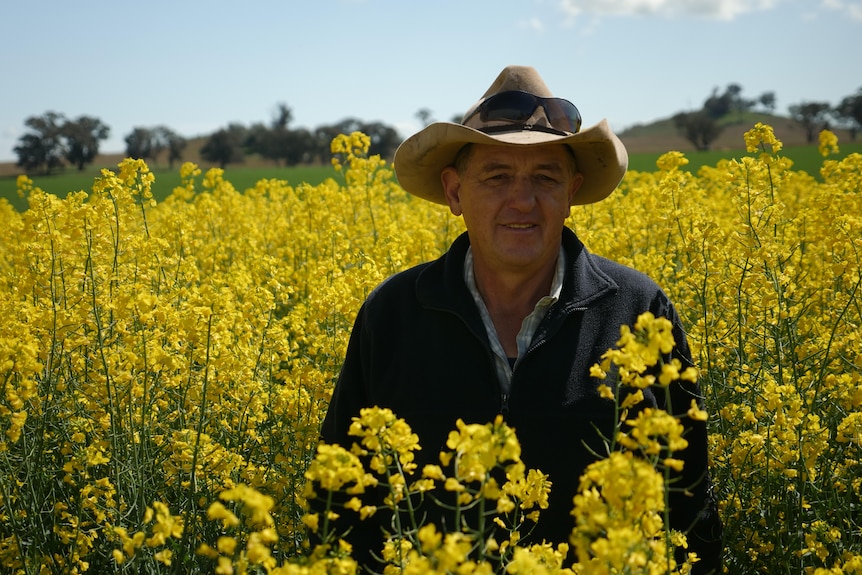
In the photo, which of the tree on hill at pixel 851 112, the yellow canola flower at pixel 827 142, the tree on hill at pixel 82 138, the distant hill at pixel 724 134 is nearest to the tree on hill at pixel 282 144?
the tree on hill at pixel 82 138

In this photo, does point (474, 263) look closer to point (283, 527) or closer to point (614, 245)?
point (283, 527)

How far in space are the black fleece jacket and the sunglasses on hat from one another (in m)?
0.42

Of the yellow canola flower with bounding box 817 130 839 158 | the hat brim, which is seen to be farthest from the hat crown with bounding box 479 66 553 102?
the yellow canola flower with bounding box 817 130 839 158

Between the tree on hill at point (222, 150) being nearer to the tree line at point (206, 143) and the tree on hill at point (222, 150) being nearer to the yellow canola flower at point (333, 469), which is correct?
the tree line at point (206, 143)

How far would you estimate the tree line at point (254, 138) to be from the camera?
46594 millimetres

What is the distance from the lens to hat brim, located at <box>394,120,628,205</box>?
104 inches

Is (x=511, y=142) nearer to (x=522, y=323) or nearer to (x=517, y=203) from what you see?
(x=517, y=203)

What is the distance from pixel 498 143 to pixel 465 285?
19.0 inches

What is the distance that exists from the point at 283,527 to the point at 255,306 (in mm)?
1215

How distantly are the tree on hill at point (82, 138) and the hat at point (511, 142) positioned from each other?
1744 inches

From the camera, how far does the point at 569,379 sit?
2.53 m

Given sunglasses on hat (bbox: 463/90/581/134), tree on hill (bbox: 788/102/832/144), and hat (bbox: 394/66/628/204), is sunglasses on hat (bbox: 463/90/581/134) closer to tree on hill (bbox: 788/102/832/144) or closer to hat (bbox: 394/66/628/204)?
hat (bbox: 394/66/628/204)

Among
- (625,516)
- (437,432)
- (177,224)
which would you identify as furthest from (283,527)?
(177,224)

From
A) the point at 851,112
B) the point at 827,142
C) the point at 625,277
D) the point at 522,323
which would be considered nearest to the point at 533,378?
the point at 522,323
